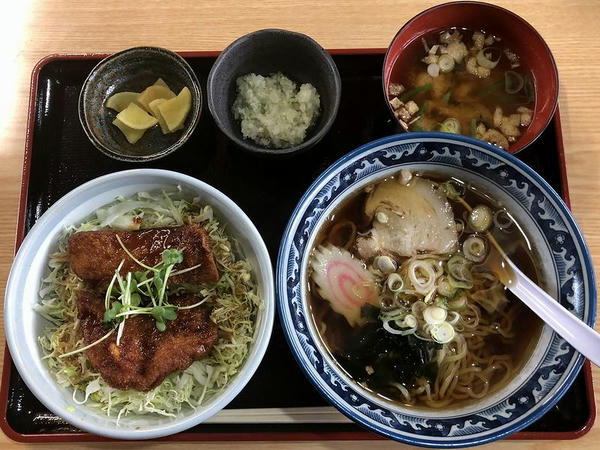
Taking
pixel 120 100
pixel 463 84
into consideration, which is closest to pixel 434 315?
pixel 463 84

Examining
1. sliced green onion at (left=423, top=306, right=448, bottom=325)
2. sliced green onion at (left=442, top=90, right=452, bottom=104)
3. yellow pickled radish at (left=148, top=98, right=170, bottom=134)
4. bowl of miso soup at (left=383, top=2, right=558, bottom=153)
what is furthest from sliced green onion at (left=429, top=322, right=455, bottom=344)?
yellow pickled radish at (left=148, top=98, right=170, bottom=134)

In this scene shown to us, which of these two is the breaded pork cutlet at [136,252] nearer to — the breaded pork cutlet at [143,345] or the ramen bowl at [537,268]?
the breaded pork cutlet at [143,345]

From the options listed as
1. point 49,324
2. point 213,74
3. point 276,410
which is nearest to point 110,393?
point 49,324

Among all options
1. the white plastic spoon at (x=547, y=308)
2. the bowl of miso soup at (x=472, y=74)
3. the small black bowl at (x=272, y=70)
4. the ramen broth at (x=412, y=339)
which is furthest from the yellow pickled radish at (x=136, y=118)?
the white plastic spoon at (x=547, y=308)

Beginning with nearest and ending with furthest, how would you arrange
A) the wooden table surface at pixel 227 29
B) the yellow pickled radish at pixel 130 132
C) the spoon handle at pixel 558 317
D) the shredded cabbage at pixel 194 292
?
1. the spoon handle at pixel 558 317
2. the shredded cabbage at pixel 194 292
3. the yellow pickled radish at pixel 130 132
4. the wooden table surface at pixel 227 29

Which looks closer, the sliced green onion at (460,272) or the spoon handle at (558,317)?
the spoon handle at (558,317)

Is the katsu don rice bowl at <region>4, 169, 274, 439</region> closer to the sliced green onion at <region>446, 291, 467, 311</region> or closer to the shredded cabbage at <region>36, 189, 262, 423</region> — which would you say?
the shredded cabbage at <region>36, 189, 262, 423</region>

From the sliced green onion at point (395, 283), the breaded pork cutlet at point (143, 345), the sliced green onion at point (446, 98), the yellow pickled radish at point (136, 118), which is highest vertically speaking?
the sliced green onion at point (446, 98)

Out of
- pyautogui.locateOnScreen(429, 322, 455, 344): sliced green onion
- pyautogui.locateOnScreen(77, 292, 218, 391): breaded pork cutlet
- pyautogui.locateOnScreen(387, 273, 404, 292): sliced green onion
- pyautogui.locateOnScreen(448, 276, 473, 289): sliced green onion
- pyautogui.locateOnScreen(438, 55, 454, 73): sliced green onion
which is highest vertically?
pyautogui.locateOnScreen(438, 55, 454, 73): sliced green onion
